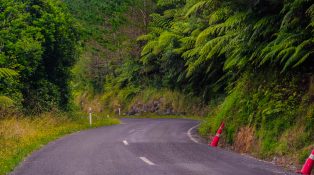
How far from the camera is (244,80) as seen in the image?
16141 millimetres

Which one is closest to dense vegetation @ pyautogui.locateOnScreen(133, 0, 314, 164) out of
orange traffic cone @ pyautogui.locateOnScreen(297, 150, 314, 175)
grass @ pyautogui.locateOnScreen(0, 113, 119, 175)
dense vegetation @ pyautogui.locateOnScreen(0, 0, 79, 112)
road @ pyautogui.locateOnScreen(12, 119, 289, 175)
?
orange traffic cone @ pyautogui.locateOnScreen(297, 150, 314, 175)

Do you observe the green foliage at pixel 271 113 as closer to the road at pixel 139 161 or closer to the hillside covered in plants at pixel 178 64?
the hillside covered in plants at pixel 178 64

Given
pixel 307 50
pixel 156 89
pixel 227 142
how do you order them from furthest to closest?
pixel 156 89 < pixel 227 142 < pixel 307 50

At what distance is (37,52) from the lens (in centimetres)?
2156

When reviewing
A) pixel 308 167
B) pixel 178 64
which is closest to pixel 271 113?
pixel 308 167

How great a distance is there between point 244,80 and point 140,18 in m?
27.3

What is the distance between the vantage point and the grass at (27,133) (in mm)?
11617

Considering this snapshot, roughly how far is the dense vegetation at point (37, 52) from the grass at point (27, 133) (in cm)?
126

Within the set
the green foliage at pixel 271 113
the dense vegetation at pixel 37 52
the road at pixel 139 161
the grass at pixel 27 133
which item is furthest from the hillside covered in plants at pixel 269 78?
the dense vegetation at pixel 37 52

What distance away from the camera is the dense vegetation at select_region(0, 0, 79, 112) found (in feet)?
66.2

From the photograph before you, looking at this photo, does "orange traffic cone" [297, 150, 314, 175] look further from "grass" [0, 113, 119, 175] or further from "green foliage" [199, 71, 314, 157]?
"grass" [0, 113, 119, 175]

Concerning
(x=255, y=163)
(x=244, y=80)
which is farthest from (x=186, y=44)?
(x=255, y=163)

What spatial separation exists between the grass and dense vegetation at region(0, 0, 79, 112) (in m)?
1.26

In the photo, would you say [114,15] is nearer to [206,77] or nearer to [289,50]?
[206,77]
